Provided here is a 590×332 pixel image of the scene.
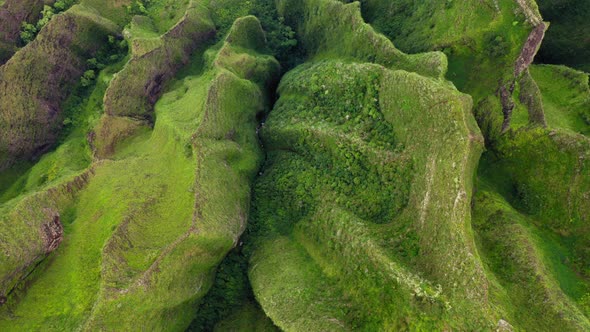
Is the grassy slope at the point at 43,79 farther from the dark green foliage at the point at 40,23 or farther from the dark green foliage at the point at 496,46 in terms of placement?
the dark green foliage at the point at 496,46

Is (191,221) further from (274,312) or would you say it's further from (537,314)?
(537,314)

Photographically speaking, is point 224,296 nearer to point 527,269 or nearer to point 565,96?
point 527,269

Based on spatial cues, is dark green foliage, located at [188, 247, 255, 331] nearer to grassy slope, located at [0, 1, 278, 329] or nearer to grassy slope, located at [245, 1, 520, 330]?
grassy slope, located at [0, 1, 278, 329]

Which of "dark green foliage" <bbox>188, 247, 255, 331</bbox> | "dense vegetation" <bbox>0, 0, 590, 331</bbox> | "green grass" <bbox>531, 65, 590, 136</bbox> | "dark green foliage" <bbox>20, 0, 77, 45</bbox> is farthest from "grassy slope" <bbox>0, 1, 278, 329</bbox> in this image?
"green grass" <bbox>531, 65, 590, 136</bbox>

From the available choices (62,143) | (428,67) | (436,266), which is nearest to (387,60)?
(428,67)

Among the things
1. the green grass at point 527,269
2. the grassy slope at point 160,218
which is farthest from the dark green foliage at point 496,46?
the grassy slope at point 160,218
